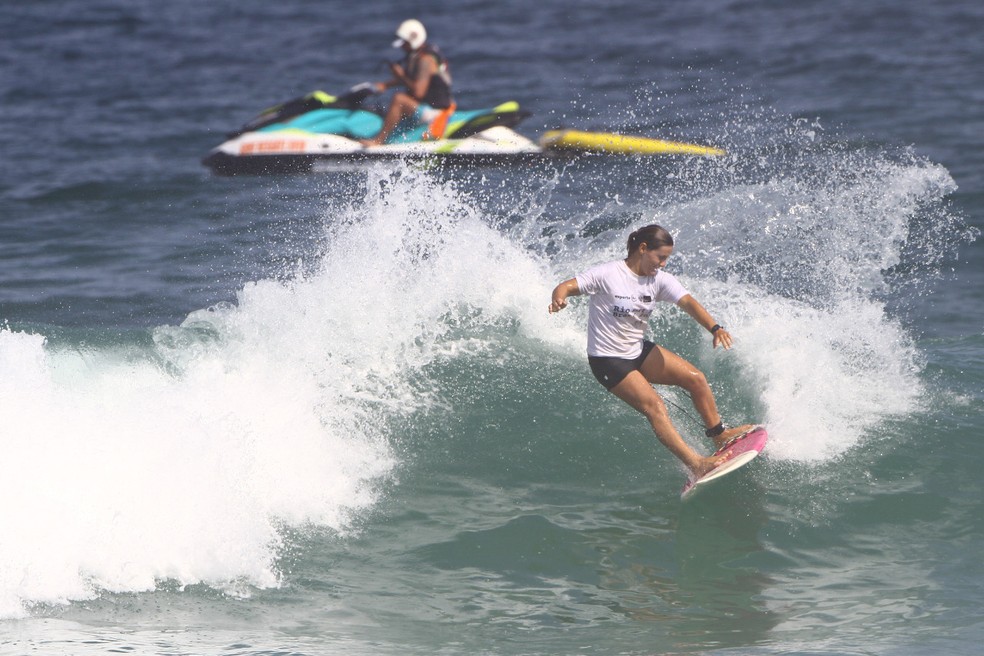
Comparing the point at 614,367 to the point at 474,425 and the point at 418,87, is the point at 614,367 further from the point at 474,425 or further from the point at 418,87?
the point at 418,87

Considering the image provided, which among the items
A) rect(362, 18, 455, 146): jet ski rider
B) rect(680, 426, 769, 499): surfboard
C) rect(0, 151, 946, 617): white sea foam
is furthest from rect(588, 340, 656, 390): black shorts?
rect(362, 18, 455, 146): jet ski rider

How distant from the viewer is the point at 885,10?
31344mm

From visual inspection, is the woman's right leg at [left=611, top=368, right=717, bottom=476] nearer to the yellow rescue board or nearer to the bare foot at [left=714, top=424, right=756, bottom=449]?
the bare foot at [left=714, top=424, right=756, bottom=449]

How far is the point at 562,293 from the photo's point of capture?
786 cm

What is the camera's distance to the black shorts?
816 cm

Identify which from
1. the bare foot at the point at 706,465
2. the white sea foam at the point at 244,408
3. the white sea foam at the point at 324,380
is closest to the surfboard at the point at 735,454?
the bare foot at the point at 706,465

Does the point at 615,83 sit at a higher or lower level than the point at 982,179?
higher

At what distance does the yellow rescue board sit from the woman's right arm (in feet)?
35.0

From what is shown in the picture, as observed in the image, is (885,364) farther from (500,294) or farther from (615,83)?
(615,83)

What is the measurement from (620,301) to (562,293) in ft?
1.42

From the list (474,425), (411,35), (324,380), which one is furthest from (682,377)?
(411,35)

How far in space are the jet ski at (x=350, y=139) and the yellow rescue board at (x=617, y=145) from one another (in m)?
0.36

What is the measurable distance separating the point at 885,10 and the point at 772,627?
90.0 feet

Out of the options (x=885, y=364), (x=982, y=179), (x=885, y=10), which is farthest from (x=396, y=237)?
(x=885, y=10)
